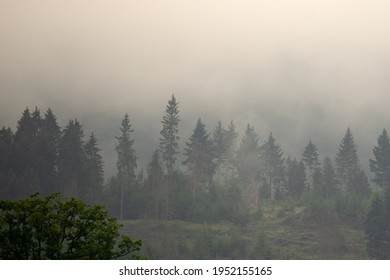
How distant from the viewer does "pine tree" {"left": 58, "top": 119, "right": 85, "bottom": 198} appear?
116062mm

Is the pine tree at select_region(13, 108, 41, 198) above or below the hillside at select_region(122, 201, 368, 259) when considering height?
above

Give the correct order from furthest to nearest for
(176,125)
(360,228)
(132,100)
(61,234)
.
→ (132,100), (176,125), (360,228), (61,234)

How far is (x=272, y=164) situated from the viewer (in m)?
135

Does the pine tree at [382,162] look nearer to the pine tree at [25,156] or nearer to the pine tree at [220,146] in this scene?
the pine tree at [220,146]

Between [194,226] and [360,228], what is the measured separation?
35802 mm

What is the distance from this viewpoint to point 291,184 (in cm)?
13088

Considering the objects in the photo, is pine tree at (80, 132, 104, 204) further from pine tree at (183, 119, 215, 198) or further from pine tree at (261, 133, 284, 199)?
pine tree at (261, 133, 284, 199)

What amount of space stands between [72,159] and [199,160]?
3080cm

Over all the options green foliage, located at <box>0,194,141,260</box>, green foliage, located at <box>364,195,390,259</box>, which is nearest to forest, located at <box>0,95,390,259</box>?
green foliage, located at <box>364,195,390,259</box>

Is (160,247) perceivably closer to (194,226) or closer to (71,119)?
(194,226)

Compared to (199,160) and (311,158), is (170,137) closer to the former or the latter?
(199,160)

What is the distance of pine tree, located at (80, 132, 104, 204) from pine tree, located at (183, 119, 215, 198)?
69.5ft

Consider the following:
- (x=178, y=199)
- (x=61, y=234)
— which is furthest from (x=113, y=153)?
(x=61, y=234)

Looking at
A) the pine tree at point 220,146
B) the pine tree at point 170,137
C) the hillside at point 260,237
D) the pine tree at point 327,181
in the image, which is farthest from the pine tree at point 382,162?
the pine tree at point 170,137
